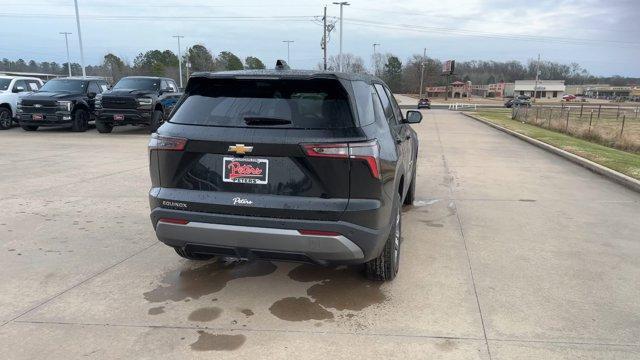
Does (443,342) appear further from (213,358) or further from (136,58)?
(136,58)

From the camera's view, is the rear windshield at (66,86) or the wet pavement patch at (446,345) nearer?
the wet pavement patch at (446,345)

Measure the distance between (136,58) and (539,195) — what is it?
300 ft

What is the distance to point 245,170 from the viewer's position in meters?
3.40

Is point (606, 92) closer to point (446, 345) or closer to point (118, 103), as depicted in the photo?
point (118, 103)

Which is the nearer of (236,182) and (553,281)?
(236,182)

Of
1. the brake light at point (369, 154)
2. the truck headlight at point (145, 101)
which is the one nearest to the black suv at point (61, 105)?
the truck headlight at point (145, 101)

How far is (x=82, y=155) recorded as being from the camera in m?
11.4

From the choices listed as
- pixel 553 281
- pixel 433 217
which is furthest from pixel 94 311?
pixel 433 217

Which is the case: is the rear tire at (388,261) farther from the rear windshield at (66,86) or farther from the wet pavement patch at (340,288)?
the rear windshield at (66,86)

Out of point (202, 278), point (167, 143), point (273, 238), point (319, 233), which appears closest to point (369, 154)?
point (319, 233)

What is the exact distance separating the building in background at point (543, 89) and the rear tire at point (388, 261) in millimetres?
132650

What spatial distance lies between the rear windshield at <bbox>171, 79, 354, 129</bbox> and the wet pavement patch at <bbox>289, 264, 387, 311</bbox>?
1.42 m

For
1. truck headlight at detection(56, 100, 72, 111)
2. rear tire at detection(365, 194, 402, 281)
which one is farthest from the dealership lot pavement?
truck headlight at detection(56, 100, 72, 111)

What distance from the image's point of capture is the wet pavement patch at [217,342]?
125 inches
